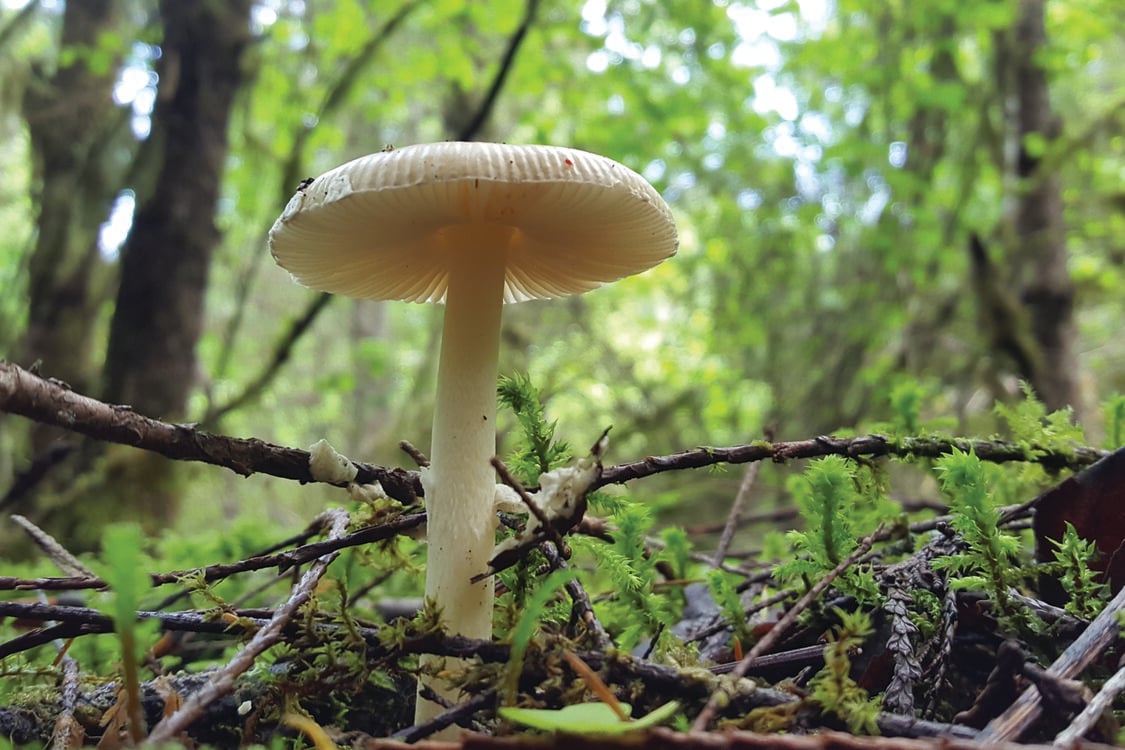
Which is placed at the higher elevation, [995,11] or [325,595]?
[995,11]

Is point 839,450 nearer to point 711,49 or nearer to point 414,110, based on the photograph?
point 711,49

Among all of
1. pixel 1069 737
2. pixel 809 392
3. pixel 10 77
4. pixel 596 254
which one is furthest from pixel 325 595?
pixel 10 77

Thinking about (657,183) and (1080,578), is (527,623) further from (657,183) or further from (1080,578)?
(657,183)

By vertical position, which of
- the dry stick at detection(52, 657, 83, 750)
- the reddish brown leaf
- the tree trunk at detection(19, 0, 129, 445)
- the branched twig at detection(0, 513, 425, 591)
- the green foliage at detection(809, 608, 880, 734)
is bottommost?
the dry stick at detection(52, 657, 83, 750)

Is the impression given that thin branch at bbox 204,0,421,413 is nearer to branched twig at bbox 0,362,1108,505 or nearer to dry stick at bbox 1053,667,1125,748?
branched twig at bbox 0,362,1108,505

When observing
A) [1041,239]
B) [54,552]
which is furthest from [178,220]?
[1041,239]

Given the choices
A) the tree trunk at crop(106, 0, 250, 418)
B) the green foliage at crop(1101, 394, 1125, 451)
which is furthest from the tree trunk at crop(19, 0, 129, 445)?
the green foliage at crop(1101, 394, 1125, 451)
